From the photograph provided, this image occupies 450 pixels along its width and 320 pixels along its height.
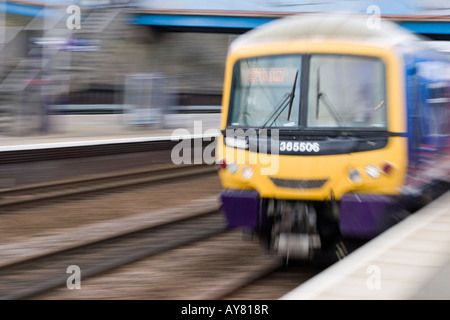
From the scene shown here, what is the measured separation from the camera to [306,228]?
6.17 m

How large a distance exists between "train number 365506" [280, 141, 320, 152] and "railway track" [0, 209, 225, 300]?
2213 millimetres

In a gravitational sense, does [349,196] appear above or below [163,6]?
below

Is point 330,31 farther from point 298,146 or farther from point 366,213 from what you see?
point 366,213

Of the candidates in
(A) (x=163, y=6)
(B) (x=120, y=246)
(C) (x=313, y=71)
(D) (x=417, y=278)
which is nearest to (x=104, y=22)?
(A) (x=163, y=6)

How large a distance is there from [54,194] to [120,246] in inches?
133

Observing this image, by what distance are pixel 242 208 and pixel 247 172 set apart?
0.36 m

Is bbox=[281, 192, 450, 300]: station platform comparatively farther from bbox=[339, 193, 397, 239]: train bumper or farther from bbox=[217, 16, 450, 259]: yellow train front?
bbox=[217, 16, 450, 259]: yellow train front

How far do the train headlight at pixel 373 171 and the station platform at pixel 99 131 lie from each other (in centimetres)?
715

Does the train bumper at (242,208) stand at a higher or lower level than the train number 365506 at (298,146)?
lower

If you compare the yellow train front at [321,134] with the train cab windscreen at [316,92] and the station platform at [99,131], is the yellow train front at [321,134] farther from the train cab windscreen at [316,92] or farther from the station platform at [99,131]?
the station platform at [99,131]

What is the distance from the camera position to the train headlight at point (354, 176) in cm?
602

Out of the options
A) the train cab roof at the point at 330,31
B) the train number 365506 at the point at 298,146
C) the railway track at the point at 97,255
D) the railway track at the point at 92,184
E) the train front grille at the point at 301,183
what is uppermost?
the train cab roof at the point at 330,31

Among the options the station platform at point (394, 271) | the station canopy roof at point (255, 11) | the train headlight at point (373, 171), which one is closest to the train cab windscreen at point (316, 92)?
the train headlight at point (373, 171)
